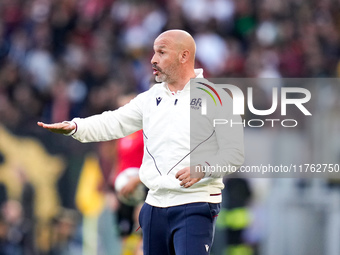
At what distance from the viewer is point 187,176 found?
5.67 metres

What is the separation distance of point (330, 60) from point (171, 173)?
27.6ft

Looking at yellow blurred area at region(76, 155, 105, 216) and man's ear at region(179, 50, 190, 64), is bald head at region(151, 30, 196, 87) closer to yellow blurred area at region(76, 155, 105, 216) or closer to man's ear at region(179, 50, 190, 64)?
man's ear at region(179, 50, 190, 64)

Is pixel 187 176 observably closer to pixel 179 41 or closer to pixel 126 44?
pixel 179 41

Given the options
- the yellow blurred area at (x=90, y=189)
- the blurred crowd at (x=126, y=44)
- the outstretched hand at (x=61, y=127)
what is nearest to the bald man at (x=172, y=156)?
the outstretched hand at (x=61, y=127)

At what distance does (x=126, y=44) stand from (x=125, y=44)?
0.02 metres

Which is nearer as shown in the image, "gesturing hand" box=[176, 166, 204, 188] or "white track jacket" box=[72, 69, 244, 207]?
"gesturing hand" box=[176, 166, 204, 188]

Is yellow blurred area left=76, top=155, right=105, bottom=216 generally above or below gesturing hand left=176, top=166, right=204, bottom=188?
above

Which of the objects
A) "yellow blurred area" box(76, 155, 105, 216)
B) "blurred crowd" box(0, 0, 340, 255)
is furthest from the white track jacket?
"blurred crowd" box(0, 0, 340, 255)

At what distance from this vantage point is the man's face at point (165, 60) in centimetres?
613

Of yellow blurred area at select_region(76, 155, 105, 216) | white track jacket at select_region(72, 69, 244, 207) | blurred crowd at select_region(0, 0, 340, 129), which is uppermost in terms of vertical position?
blurred crowd at select_region(0, 0, 340, 129)

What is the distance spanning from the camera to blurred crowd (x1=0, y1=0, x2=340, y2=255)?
45.7 feet

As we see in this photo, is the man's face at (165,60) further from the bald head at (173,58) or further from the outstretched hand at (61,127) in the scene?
the outstretched hand at (61,127)

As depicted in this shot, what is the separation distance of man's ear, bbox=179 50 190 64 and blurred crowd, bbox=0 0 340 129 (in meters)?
7.20

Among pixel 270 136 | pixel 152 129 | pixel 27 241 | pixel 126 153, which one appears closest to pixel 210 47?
pixel 270 136
